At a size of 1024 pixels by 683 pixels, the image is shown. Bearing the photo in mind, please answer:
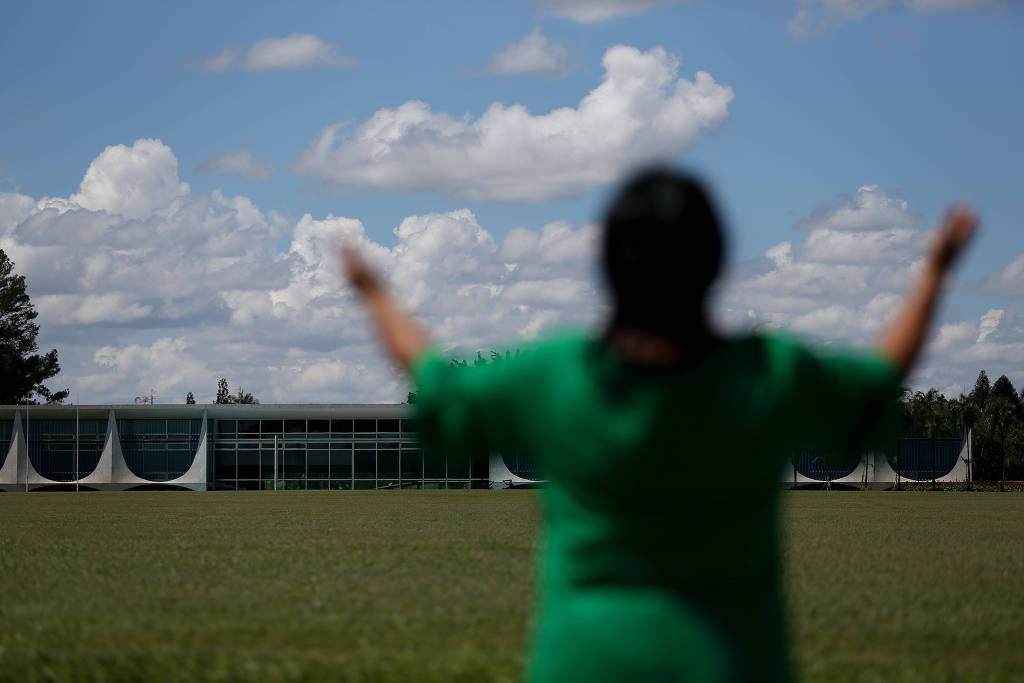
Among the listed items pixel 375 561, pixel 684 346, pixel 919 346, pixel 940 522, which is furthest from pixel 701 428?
pixel 940 522

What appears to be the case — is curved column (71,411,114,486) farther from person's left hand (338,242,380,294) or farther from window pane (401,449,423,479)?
person's left hand (338,242,380,294)

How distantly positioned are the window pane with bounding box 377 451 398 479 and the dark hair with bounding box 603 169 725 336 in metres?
79.3

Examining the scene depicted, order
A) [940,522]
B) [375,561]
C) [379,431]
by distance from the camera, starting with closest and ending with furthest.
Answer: [375,561]
[940,522]
[379,431]

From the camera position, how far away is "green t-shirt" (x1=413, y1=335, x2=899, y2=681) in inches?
92.0

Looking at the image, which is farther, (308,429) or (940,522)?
(308,429)

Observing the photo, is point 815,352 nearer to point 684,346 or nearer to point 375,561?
point 684,346

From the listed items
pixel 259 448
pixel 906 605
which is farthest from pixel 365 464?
pixel 906 605

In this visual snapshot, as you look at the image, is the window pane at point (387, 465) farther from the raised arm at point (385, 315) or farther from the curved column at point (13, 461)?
the raised arm at point (385, 315)

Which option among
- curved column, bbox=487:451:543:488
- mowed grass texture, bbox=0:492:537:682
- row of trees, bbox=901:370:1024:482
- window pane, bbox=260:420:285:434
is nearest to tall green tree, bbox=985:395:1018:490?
row of trees, bbox=901:370:1024:482

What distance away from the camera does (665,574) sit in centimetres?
235

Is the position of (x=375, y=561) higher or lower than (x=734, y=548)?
lower

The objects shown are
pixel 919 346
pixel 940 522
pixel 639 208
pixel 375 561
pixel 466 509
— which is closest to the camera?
pixel 639 208

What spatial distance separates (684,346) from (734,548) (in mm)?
373

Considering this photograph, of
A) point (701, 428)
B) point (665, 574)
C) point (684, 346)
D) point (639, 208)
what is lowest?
point (665, 574)
